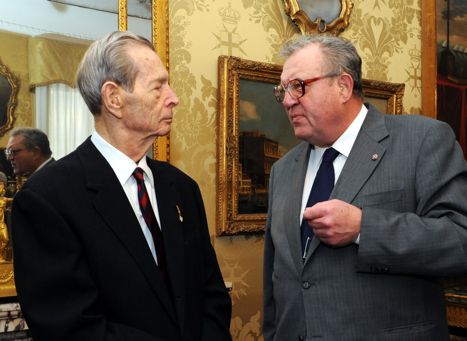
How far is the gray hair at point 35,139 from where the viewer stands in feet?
9.13

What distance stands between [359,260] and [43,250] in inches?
41.8

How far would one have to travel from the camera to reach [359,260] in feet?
6.83

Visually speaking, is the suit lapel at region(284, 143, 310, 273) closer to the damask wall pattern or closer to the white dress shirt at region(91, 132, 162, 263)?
the white dress shirt at region(91, 132, 162, 263)

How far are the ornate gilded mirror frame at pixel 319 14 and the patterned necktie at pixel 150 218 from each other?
213cm

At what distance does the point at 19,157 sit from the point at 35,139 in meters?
0.12

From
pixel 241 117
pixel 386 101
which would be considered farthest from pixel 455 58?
pixel 241 117

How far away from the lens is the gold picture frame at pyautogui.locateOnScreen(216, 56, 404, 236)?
3.44m

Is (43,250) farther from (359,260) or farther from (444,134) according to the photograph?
(444,134)

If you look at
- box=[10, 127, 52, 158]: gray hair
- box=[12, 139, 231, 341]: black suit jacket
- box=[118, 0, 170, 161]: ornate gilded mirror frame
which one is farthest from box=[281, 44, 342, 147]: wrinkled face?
box=[10, 127, 52, 158]: gray hair

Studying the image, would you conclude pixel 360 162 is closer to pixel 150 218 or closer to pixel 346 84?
pixel 346 84

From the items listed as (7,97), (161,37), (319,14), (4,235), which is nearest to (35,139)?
(7,97)

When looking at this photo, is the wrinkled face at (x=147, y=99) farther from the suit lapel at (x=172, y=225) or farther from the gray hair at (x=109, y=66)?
the suit lapel at (x=172, y=225)

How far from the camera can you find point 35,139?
111 inches

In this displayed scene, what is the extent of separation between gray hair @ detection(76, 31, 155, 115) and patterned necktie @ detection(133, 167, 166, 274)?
1.00ft
